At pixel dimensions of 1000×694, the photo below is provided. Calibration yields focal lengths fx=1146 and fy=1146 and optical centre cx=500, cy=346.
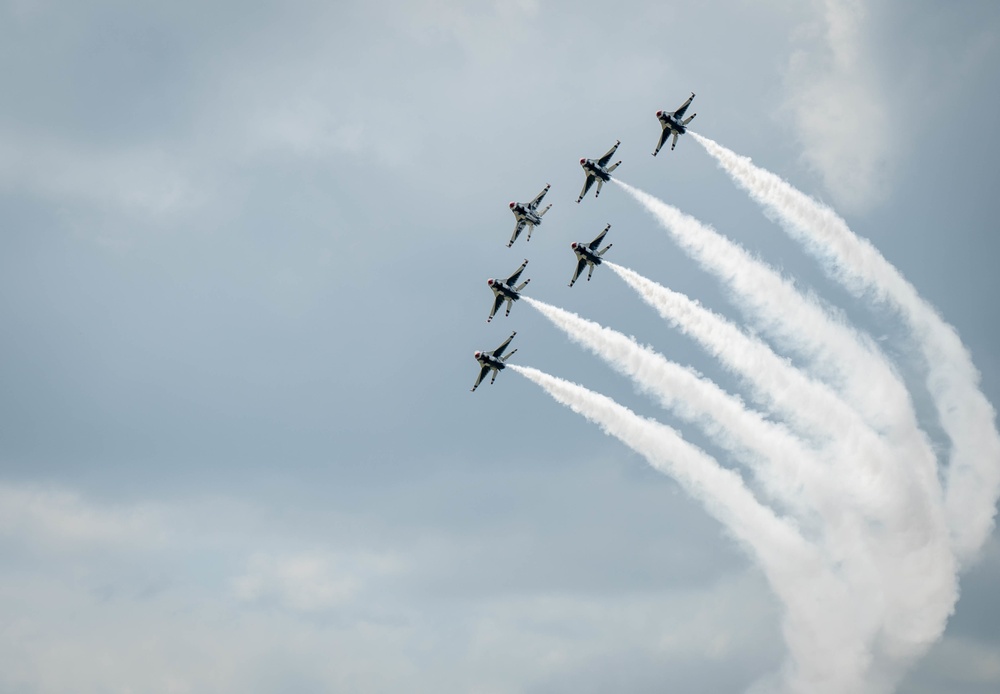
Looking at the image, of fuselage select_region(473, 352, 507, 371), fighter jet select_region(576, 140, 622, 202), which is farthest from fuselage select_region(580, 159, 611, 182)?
fuselage select_region(473, 352, 507, 371)

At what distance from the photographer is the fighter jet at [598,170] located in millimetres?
110438

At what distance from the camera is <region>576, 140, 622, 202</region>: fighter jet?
110 m

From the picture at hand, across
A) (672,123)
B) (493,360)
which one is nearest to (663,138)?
(672,123)

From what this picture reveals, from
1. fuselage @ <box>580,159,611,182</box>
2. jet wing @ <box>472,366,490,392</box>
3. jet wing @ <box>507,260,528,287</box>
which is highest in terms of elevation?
fuselage @ <box>580,159,611,182</box>

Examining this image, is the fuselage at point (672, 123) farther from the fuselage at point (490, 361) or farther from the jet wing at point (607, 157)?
the fuselage at point (490, 361)

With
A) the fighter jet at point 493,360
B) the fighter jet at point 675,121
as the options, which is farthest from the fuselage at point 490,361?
the fighter jet at point 675,121

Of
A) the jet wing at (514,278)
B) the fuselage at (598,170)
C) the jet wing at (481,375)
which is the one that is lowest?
the jet wing at (481,375)

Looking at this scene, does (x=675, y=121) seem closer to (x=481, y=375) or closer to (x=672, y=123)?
(x=672, y=123)

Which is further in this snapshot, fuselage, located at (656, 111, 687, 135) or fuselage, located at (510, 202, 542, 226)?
fuselage, located at (510, 202, 542, 226)

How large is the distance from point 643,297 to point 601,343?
5.79 m

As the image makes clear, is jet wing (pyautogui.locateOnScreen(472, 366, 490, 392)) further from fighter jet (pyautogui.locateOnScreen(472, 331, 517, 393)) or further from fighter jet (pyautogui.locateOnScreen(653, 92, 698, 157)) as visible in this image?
fighter jet (pyautogui.locateOnScreen(653, 92, 698, 157))

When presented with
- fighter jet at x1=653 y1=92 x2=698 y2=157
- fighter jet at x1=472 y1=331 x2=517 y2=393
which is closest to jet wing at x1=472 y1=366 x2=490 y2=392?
fighter jet at x1=472 y1=331 x2=517 y2=393

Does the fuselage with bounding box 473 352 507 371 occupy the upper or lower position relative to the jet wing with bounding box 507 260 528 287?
lower

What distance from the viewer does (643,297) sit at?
106312 mm
